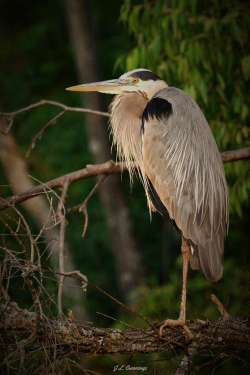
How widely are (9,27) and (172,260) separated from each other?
3733mm

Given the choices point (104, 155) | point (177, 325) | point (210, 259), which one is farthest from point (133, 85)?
point (104, 155)

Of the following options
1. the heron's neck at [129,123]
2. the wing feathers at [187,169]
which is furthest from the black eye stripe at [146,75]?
the wing feathers at [187,169]

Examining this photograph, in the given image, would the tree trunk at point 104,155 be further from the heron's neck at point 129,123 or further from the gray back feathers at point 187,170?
the gray back feathers at point 187,170

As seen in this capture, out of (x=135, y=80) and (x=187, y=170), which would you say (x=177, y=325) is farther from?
(x=135, y=80)

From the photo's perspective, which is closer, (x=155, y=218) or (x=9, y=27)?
(x=155, y=218)

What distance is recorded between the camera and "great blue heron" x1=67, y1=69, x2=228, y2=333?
14.3 feet

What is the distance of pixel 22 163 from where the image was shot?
749 centimetres

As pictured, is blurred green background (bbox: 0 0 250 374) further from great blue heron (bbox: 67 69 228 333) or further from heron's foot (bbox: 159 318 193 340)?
great blue heron (bbox: 67 69 228 333)

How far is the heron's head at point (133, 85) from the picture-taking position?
16.2 feet

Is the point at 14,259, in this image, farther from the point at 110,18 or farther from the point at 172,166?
the point at 110,18

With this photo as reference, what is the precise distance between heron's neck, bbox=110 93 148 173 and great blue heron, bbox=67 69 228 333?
0.7 inches

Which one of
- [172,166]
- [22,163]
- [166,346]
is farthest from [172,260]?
[166,346]

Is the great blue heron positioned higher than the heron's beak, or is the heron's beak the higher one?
the heron's beak

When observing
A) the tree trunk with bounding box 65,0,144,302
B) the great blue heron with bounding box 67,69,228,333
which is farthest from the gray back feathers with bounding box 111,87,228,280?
the tree trunk with bounding box 65,0,144,302
